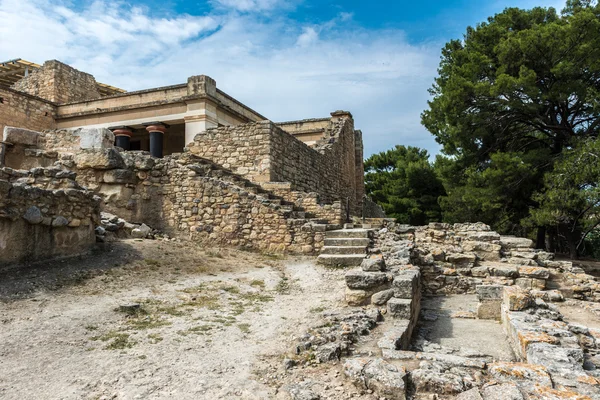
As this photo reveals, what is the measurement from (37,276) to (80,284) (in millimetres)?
614

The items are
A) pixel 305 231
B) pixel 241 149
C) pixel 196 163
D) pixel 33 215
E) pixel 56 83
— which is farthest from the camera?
pixel 56 83

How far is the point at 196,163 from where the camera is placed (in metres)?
11.5

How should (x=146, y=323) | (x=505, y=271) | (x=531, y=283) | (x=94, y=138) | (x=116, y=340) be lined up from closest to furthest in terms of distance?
(x=116, y=340)
(x=146, y=323)
(x=531, y=283)
(x=505, y=271)
(x=94, y=138)

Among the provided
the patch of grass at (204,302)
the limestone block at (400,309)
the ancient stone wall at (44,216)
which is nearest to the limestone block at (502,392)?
the limestone block at (400,309)

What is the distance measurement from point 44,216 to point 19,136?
650 cm

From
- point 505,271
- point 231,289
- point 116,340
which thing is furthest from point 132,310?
point 505,271

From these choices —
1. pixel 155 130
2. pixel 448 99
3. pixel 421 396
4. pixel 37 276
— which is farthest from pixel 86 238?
pixel 448 99

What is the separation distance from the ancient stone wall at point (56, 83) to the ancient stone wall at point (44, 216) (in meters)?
14.4

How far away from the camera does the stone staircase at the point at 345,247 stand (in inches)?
346

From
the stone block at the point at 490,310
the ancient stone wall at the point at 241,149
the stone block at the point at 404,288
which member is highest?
the ancient stone wall at the point at 241,149

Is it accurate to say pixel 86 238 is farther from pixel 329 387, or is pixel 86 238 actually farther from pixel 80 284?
pixel 329 387

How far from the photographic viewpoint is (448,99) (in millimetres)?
15242

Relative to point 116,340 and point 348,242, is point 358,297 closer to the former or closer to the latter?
point 116,340

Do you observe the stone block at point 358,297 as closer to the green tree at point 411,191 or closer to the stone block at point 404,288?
the stone block at point 404,288
